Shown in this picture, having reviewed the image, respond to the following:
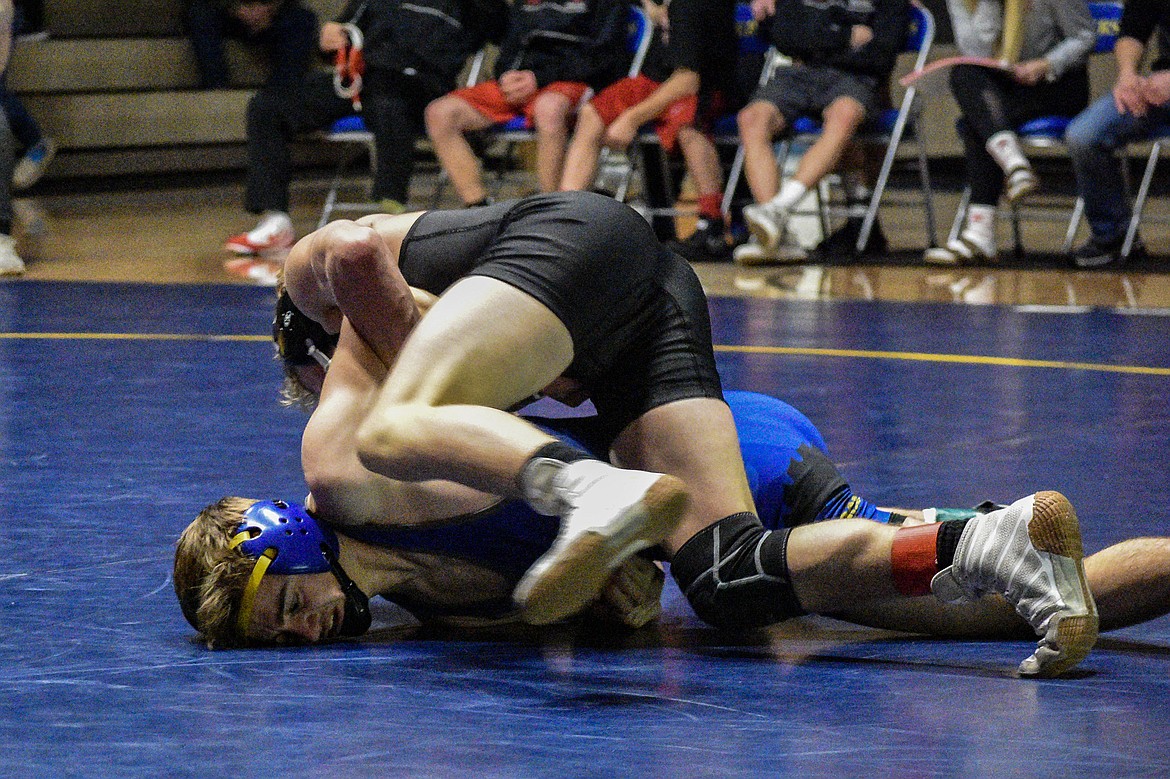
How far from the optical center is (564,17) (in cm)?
748

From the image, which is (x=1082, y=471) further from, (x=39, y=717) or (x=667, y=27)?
(x=667, y=27)

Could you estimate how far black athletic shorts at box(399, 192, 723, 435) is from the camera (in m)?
2.46

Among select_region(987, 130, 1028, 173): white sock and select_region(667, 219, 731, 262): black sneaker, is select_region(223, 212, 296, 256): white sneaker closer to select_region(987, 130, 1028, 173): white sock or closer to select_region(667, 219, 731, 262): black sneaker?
select_region(667, 219, 731, 262): black sneaker

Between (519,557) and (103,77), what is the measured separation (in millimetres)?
9102

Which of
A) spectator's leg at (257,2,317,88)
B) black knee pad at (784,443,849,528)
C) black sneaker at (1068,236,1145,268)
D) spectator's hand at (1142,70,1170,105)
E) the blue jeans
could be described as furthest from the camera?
spectator's leg at (257,2,317,88)

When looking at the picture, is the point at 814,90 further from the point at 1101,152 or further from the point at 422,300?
the point at 422,300

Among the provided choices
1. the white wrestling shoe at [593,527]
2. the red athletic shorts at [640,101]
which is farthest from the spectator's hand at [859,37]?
the white wrestling shoe at [593,527]

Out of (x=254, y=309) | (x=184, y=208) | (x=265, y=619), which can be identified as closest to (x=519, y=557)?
(x=265, y=619)

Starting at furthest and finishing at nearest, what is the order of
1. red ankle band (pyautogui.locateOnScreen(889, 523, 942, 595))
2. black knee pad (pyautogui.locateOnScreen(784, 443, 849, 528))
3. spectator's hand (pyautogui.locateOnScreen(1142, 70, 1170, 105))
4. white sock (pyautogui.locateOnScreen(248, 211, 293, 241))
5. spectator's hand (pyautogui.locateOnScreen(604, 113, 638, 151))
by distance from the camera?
1. white sock (pyautogui.locateOnScreen(248, 211, 293, 241))
2. spectator's hand (pyautogui.locateOnScreen(604, 113, 638, 151))
3. spectator's hand (pyautogui.locateOnScreen(1142, 70, 1170, 105))
4. black knee pad (pyautogui.locateOnScreen(784, 443, 849, 528))
5. red ankle band (pyautogui.locateOnScreen(889, 523, 942, 595))

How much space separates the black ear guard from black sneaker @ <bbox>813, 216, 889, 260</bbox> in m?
5.06

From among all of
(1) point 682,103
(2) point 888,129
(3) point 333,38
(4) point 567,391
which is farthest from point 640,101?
(4) point 567,391

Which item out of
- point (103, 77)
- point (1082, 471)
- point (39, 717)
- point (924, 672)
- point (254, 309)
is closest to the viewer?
point (39, 717)

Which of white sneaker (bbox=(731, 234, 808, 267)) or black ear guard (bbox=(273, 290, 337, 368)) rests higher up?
black ear guard (bbox=(273, 290, 337, 368))

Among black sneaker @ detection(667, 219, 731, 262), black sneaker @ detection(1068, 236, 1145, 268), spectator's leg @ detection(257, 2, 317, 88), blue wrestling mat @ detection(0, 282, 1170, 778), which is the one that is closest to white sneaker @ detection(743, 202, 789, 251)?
black sneaker @ detection(667, 219, 731, 262)
